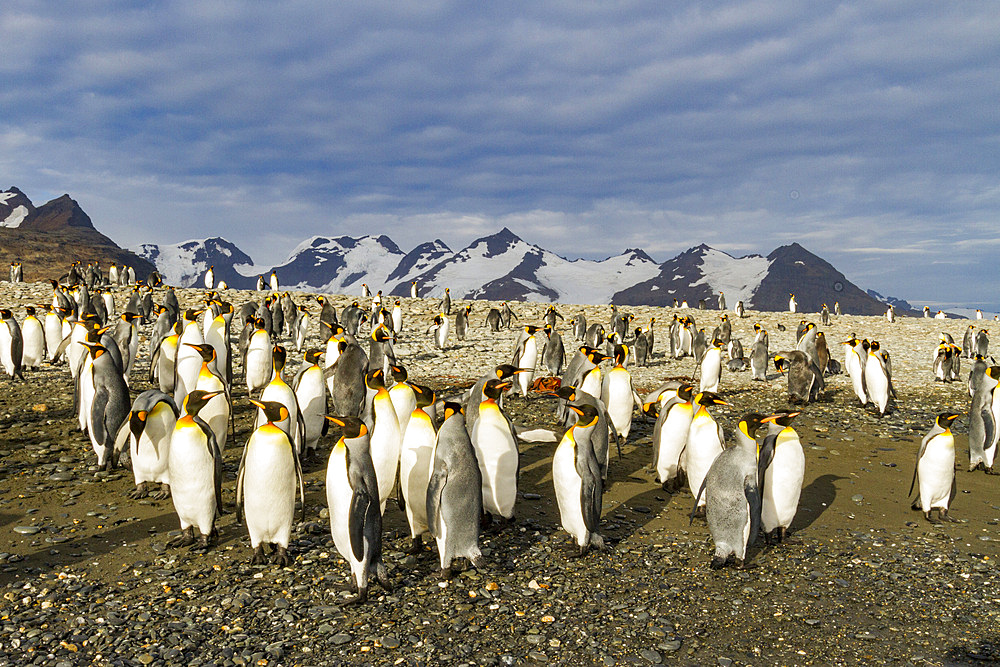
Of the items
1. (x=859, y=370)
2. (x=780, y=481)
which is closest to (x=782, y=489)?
(x=780, y=481)

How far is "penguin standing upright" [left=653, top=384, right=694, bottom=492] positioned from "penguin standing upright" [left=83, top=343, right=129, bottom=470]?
5821 millimetres

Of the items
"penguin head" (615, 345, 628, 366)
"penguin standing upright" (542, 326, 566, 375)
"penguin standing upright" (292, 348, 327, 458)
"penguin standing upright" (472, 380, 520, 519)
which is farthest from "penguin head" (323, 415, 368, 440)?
"penguin standing upright" (542, 326, 566, 375)

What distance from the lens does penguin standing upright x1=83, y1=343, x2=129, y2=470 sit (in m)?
6.61

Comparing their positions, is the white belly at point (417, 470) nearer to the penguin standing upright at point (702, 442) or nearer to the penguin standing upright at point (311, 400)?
the penguin standing upright at point (311, 400)

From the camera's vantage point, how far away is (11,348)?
1139 cm

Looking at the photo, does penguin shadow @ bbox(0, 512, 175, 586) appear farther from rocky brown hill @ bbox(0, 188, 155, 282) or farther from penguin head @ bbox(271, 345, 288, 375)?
rocky brown hill @ bbox(0, 188, 155, 282)

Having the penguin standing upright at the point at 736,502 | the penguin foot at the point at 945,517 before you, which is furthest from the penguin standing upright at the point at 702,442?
the penguin foot at the point at 945,517

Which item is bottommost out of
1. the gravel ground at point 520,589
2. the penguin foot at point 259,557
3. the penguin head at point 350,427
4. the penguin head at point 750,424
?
the gravel ground at point 520,589

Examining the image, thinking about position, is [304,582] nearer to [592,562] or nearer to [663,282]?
[592,562]

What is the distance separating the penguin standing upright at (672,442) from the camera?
6.84 m

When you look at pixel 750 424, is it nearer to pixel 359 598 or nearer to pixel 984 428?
pixel 359 598

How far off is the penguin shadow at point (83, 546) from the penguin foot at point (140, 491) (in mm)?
550

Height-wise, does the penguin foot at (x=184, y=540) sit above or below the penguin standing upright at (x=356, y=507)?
below

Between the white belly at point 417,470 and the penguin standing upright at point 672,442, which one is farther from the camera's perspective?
the penguin standing upright at point 672,442
